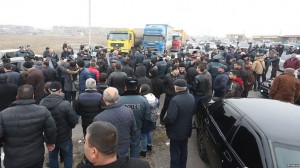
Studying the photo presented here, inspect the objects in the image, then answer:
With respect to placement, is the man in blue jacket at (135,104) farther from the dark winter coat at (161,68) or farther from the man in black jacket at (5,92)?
the dark winter coat at (161,68)

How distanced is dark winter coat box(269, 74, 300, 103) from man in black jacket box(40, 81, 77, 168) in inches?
220

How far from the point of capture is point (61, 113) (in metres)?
4.10

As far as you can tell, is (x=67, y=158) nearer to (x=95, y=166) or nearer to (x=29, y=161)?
(x=29, y=161)

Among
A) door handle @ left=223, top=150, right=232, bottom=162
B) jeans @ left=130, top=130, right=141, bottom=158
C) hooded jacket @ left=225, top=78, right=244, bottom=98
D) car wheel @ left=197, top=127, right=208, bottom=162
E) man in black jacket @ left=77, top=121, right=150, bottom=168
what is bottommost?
car wheel @ left=197, top=127, right=208, bottom=162

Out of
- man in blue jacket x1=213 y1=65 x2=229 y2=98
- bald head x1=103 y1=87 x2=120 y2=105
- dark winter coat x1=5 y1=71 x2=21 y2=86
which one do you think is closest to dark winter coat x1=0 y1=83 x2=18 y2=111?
dark winter coat x1=5 y1=71 x2=21 y2=86

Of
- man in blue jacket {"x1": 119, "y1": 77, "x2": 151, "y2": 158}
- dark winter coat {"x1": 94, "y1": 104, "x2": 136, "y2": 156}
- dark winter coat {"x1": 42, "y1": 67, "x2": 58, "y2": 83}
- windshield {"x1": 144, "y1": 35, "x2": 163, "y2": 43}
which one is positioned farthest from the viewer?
windshield {"x1": 144, "y1": 35, "x2": 163, "y2": 43}

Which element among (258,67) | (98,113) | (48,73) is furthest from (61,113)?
(258,67)

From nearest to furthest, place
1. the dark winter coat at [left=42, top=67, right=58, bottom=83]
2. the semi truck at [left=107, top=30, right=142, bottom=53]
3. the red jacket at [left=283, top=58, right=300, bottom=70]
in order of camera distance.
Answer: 1. the dark winter coat at [left=42, top=67, right=58, bottom=83]
2. the red jacket at [left=283, top=58, right=300, bottom=70]
3. the semi truck at [left=107, top=30, right=142, bottom=53]

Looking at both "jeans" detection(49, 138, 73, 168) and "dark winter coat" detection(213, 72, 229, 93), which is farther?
"dark winter coat" detection(213, 72, 229, 93)

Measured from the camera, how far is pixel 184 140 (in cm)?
469

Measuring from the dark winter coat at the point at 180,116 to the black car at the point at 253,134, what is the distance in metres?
0.49

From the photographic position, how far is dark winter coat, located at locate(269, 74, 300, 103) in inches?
264

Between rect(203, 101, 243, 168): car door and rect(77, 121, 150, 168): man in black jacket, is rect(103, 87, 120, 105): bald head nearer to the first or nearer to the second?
rect(77, 121, 150, 168): man in black jacket

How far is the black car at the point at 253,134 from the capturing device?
2875 millimetres
